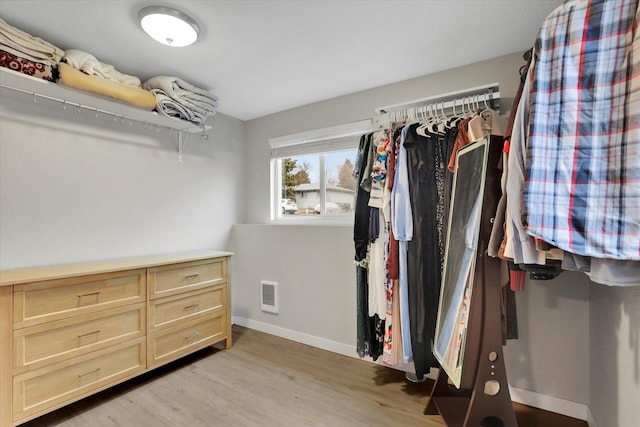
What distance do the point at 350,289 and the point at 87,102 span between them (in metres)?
2.27

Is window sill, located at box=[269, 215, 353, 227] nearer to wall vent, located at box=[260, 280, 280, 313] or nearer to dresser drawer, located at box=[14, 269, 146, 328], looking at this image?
wall vent, located at box=[260, 280, 280, 313]

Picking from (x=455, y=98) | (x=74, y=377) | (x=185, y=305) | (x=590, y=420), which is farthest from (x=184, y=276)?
(x=590, y=420)

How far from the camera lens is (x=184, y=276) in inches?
90.0

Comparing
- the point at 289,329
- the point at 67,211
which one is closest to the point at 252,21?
the point at 67,211

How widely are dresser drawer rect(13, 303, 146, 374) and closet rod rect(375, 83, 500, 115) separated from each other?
7.08ft

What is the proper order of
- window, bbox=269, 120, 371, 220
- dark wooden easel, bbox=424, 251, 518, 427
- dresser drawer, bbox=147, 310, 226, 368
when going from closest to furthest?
dark wooden easel, bbox=424, 251, 518, 427 → dresser drawer, bbox=147, 310, 226, 368 → window, bbox=269, 120, 371, 220

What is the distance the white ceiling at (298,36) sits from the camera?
1.50 meters

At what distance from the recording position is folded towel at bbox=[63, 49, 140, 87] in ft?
5.82

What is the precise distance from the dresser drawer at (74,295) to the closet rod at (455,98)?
203cm

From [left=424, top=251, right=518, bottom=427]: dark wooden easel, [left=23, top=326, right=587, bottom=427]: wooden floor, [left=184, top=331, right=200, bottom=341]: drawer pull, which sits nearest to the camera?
[left=424, top=251, right=518, bottom=427]: dark wooden easel

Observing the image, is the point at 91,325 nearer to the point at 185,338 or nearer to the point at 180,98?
the point at 185,338

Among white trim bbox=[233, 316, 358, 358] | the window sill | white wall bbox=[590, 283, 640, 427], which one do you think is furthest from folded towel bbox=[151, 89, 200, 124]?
white wall bbox=[590, 283, 640, 427]

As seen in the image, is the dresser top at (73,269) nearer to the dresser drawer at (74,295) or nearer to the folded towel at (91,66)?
the dresser drawer at (74,295)

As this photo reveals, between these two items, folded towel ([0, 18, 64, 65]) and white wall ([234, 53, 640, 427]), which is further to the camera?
white wall ([234, 53, 640, 427])
